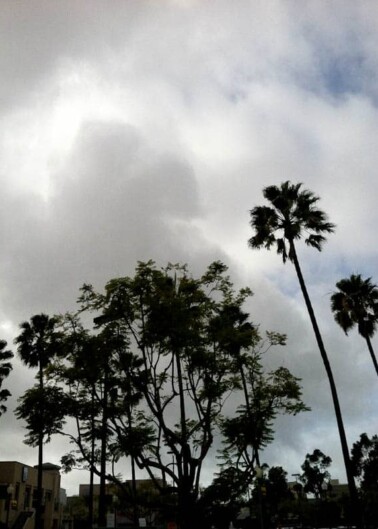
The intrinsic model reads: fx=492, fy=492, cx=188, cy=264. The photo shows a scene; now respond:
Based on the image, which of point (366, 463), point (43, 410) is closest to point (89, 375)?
point (43, 410)

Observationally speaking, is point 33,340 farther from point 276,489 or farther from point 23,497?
point 276,489

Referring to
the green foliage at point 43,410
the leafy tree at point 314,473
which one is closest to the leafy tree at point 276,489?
the leafy tree at point 314,473

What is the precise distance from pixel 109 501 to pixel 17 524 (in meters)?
14.6

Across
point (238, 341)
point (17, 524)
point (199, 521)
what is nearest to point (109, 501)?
point (17, 524)

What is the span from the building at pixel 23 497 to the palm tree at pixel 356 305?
38.2 m

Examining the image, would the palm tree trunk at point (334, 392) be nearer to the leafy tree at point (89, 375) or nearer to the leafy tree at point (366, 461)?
the leafy tree at point (89, 375)

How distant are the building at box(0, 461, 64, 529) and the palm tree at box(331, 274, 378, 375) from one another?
125 feet

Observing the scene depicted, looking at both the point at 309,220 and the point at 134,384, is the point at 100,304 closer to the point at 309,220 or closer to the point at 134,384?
the point at 134,384

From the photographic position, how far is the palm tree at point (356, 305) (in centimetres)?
3541

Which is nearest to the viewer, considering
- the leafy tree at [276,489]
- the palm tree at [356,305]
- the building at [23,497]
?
the palm tree at [356,305]

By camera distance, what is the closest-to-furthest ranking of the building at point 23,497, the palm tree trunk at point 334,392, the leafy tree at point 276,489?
the palm tree trunk at point 334,392 → the building at point 23,497 → the leafy tree at point 276,489

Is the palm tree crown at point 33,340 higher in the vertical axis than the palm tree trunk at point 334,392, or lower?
higher

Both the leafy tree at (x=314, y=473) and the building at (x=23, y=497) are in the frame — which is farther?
the leafy tree at (x=314, y=473)

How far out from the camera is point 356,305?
35688 millimetres
